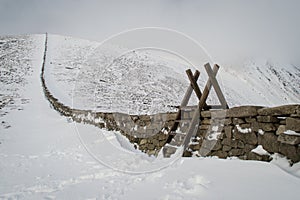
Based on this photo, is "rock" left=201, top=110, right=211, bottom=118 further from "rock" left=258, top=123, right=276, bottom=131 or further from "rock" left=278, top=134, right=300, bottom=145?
"rock" left=278, top=134, right=300, bottom=145

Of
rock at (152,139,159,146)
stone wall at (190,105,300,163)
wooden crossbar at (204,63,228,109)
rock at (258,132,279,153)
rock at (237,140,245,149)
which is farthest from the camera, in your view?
rock at (152,139,159,146)

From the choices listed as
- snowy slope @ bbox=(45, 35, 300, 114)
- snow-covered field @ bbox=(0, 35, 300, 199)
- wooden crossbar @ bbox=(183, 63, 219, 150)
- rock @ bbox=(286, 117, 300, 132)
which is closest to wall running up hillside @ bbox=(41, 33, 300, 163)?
rock @ bbox=(286, 117, 300, 132)

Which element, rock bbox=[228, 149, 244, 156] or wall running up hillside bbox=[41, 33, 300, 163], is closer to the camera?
wall running up hillside bbox=[41, 33, 300, 163]

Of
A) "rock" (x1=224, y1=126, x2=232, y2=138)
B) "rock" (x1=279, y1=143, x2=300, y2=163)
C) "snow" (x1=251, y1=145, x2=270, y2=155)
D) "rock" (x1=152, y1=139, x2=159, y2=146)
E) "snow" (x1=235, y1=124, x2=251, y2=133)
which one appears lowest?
"rock" (x1=152, y1=139, x2=159, y2=146)

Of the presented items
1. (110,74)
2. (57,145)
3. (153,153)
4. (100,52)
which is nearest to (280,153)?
(153,153)

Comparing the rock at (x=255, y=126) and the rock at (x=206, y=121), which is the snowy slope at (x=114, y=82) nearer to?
the rock at (x=206, y=121)

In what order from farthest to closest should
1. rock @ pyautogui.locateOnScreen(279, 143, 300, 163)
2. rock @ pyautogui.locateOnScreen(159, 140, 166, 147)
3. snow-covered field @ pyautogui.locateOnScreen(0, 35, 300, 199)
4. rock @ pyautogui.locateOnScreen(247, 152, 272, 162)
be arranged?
rock @ pyautogui.locateOnScreen(159, 140, 166, 147) < rock @ pyautogui.locateOnScreen(247, 152, 272, 162) < rock @ pyautogui.locateOnScreen(279, 143, 300, 163) < snow-covered field @ pyautogui.locateOnScreen(0, 35, 300, 199)

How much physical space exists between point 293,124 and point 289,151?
449 millimetres

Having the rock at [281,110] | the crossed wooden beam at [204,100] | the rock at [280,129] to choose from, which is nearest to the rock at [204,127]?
the crossed wooden beam at [204,100]

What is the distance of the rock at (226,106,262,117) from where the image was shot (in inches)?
168

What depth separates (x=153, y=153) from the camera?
664 centimetres

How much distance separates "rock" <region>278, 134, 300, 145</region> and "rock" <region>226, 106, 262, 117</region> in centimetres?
66

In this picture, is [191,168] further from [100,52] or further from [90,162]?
[100,52]

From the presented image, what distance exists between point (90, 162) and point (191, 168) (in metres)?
2.92
